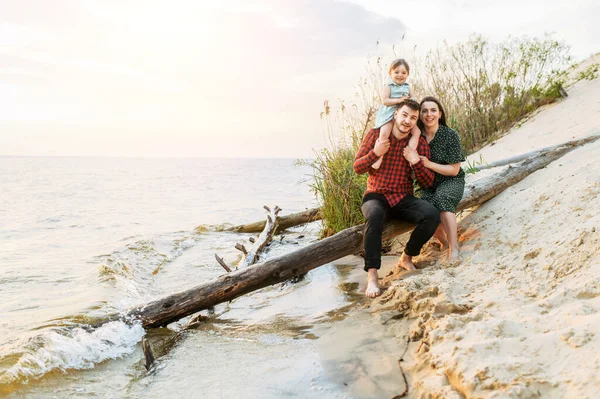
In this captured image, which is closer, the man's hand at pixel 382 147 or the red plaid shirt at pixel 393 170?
the man's hand at pixel 382 147

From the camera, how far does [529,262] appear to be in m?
3.38

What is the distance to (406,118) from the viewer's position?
4.05m

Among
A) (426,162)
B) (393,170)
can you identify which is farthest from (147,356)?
(426,162)

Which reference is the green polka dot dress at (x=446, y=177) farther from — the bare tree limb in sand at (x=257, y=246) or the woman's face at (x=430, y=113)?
the bare tree limb in sand at (x=257, y=246)

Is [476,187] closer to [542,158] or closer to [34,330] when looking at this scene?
[542,158]

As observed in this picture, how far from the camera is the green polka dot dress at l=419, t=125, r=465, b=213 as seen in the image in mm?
4301

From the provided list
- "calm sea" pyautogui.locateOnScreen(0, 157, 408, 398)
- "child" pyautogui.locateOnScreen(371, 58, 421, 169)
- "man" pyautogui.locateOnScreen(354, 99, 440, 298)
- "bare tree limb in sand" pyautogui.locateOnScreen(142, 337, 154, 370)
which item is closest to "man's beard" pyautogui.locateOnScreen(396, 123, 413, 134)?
"man" pyautogui.locateOnScreen(354, 99, 440, 298)

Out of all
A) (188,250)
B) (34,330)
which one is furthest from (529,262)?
(188,250)

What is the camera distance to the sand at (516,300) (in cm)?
203

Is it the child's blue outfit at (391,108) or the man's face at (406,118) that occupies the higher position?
the child's blue outfit at (391,108)

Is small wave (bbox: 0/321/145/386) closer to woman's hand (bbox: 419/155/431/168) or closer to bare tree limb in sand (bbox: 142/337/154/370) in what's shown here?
bare tree limb in sand (bbox: 142/337/154/370)

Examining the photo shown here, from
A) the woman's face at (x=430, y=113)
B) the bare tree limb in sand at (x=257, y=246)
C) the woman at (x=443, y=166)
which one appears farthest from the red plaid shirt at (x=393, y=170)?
the bare tree limb in sand at (x=257, y=246)

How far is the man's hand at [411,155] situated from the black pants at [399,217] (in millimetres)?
364

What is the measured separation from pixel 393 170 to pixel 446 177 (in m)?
0.64
